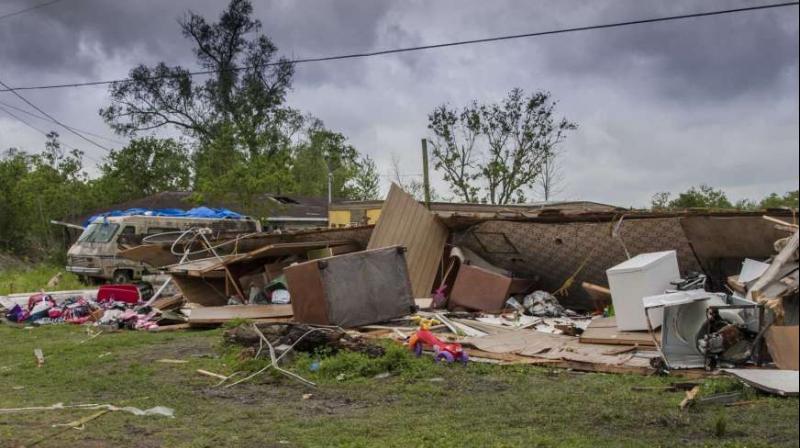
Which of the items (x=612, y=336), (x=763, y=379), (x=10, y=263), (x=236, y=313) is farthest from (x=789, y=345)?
(x=10, y=263)

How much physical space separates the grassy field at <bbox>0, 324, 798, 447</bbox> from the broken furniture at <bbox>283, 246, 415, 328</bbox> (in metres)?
1.68

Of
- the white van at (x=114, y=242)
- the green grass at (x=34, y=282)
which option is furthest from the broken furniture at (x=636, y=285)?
the green grass at (x=34, y=282)

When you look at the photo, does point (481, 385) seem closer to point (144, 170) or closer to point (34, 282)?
point (34, 282)

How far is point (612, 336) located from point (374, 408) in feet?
13.1

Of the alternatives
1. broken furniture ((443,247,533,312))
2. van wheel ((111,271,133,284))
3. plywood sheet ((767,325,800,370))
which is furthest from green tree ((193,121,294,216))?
plywood sheet ((767,325,800,370))

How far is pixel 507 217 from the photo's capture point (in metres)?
13.5

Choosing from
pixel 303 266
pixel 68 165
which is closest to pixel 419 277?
pixel 303 266

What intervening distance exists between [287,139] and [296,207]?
14.3 feet

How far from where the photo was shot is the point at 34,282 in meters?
21.9

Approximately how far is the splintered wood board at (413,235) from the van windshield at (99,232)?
9359mm

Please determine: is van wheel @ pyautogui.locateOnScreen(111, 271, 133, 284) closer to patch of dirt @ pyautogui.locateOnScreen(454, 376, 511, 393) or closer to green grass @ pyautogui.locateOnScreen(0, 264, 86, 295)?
green grass @ pyautogui.locateOnScreen(0, 264, 86, 295)

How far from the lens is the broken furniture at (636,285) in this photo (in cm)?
915

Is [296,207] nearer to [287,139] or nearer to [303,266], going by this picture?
[287,139]

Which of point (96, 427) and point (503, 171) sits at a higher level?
point (503, 171)
